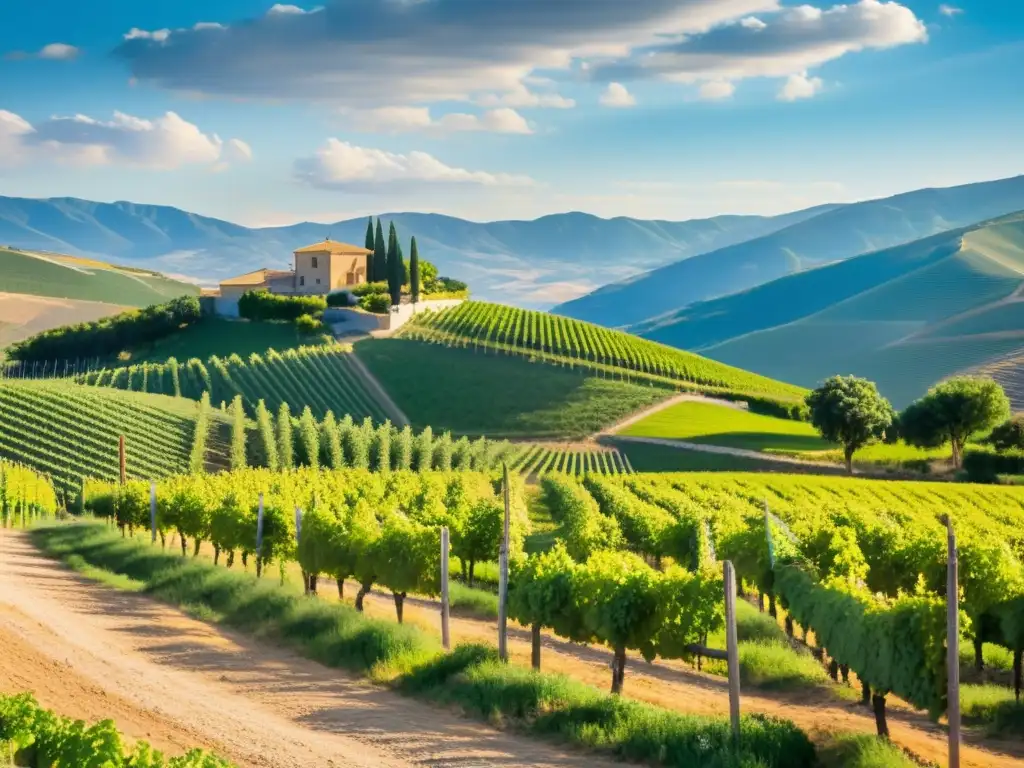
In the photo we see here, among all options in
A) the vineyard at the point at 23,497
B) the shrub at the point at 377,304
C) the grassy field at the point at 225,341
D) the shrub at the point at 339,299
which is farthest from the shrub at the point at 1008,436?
the shrub at the point at 339,299

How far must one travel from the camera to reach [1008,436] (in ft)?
234

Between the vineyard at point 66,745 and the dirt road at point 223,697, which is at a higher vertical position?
the vineyard at point 66,745

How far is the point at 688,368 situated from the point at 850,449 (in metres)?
31.0

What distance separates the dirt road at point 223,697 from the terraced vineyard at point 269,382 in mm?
53045

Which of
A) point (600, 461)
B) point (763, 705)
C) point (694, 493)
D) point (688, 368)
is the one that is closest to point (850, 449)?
point (600, 461)

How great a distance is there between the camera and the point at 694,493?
44.8m

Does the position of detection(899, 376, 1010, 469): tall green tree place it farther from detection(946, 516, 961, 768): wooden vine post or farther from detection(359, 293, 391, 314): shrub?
detection(946, 516, 961, 768): wooden vine post

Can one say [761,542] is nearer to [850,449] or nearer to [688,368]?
Result: [850,449]

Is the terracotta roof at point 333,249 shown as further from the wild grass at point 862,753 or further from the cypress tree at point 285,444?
the wild grass at point 862,753

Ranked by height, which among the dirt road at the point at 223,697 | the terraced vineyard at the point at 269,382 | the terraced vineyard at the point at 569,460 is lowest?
the dirt road at the point at 223,697

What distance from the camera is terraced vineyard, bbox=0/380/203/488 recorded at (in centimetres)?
5275

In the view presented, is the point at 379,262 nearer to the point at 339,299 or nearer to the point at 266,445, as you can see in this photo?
the point at 339,299

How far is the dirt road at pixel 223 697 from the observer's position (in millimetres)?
14734

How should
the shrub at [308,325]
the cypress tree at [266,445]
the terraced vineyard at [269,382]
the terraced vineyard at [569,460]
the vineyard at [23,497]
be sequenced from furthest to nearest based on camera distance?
1. the shrub at [308,325]
2. the terraced vineyard at [269,382]
3. the terraced vineyard at [569,460]
4. the cypress tree at [266,445]
5. the vineyard at [23,497]
